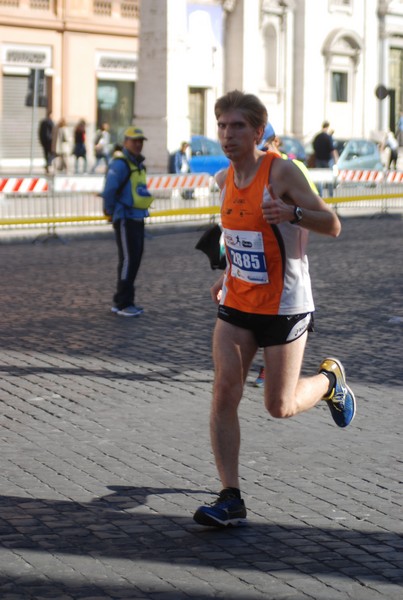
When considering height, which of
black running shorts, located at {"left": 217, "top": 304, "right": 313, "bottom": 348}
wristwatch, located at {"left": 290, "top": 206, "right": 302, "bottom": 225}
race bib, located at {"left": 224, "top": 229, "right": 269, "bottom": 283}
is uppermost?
wristwatch, located at {"left": 290, "top": 206, "right": 302, "bottom": 225}

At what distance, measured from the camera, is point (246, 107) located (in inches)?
227

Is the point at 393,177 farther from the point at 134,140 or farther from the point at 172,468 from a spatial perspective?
the point at 172,468

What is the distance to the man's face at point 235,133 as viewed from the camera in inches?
227

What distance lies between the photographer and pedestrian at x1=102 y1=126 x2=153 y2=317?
A: 12828mm

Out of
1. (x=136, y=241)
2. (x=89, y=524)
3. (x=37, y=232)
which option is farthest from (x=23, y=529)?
(x=37, y=232)

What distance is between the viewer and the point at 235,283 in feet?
19.7

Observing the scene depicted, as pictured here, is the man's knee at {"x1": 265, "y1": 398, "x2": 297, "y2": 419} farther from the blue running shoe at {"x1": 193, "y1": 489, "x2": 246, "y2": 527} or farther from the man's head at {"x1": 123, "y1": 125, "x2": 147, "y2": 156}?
the man's head at {"x1": 123, "y1": 125, "x2": 147, "y2": 156}

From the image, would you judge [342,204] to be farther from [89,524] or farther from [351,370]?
[89,524]

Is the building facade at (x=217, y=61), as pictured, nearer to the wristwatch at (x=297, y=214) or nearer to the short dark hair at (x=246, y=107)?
the short dark hair at (x=246, y=107)

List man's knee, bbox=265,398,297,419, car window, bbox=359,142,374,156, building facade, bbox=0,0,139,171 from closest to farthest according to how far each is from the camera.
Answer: man's knee, bbox=265,398,297,419 → car window, bbox=359,142,374,156 → building facade, bbox=0,0,139,171

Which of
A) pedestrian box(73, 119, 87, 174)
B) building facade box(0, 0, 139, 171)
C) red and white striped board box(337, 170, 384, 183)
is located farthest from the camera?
building facade box(0, 0, 139, 171)

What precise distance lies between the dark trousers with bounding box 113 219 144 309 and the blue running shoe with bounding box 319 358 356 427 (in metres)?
6.29

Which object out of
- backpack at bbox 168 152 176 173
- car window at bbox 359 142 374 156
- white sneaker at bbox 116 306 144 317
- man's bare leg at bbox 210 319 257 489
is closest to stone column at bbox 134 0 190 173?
backpack at bbox 168 152 176 173

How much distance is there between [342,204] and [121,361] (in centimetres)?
2000
